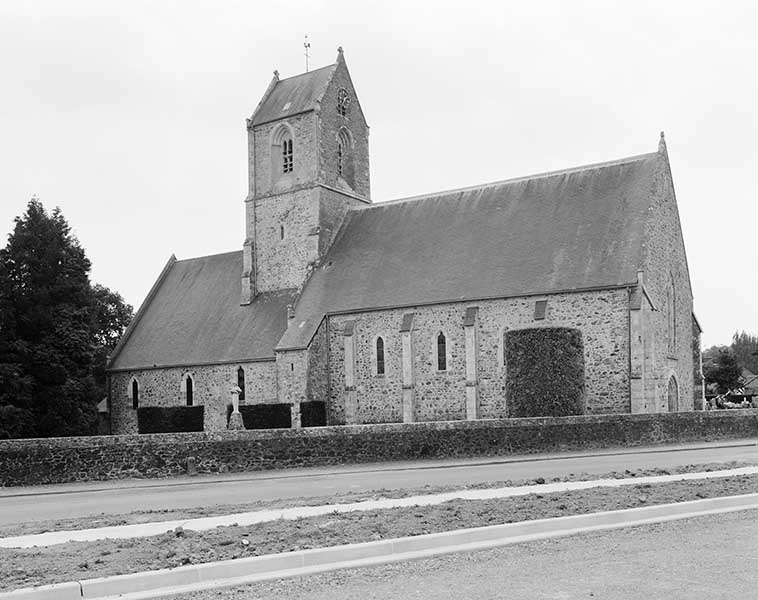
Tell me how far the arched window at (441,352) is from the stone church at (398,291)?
6 centimetres

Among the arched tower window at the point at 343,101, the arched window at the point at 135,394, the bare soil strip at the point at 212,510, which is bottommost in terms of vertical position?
the bare soil strip at the point at 212,510

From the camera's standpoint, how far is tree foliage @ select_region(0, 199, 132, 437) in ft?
131

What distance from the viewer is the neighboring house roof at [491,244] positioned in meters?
34.4

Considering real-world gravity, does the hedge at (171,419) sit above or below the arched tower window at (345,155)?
below

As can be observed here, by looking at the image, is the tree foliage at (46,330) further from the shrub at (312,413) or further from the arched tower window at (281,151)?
the shrub at (312,413)

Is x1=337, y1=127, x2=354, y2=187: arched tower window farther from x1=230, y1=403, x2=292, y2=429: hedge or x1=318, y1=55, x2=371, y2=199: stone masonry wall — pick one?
x1=230, y1=403, x2=292, y2=429: hedge

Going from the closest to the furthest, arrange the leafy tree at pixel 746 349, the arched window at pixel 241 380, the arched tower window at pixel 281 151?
the arched window at pixel 241 380 < the arched tower window at pixel 281 151 < the leafy tree at pixel 746 349

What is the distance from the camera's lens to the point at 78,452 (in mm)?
21516

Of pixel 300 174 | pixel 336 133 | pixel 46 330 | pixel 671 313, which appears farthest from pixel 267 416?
pixel 671 313

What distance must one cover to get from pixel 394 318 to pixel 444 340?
2.51 metres

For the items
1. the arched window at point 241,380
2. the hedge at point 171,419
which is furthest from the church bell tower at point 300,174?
the hedge at point 171,419

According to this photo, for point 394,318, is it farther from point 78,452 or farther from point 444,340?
point 78,452

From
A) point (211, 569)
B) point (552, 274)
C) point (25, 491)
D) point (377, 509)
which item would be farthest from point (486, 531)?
point (552, 274)

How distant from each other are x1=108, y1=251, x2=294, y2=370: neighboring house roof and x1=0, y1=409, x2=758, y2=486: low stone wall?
59.7 ft
